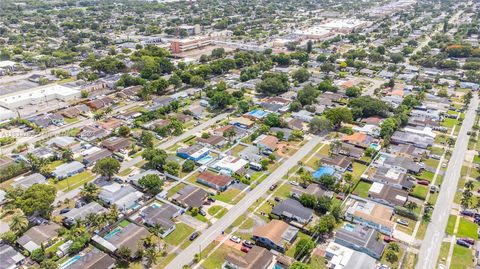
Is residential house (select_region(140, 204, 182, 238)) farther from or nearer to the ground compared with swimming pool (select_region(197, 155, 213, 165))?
nearer to the ground

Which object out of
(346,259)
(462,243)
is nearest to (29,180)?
(346,259)

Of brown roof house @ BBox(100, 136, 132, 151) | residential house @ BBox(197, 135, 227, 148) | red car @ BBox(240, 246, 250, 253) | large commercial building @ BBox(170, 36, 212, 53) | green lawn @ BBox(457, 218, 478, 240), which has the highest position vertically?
large commercial building @ BBox(170, 36, 212, 53)

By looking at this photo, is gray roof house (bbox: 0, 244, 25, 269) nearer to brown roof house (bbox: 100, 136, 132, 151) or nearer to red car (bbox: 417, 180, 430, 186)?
brown roof house (bbox: 100, 136, 132, 151)

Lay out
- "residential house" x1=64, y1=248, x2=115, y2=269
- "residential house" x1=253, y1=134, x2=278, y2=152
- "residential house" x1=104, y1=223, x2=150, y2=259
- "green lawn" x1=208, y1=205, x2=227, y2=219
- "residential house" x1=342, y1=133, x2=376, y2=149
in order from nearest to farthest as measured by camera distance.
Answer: "residential house" x1=64, y1=248, x2=115, y2=269 → "residential house" x1=104, y1=223, x2=150, y2=259 → "green lawn" x1=208, y1=205, x2=227, y2=219 → "residential house" x1=253, y1=134, x2=278, y2=152 → "residential house" x1=342, y1=133, x2=376, y2=149

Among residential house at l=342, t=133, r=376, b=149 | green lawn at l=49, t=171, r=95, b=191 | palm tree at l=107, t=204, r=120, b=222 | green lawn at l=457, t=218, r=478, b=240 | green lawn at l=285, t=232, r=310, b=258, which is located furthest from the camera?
residential house at l=342, t=133, r=376, b=149

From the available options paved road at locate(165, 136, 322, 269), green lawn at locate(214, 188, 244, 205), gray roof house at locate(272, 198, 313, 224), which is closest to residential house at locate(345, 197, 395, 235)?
gray roof house at locate(272, 198, 313, 224)

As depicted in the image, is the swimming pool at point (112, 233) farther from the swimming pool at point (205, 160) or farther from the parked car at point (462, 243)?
the parked car at point (462, 243)
